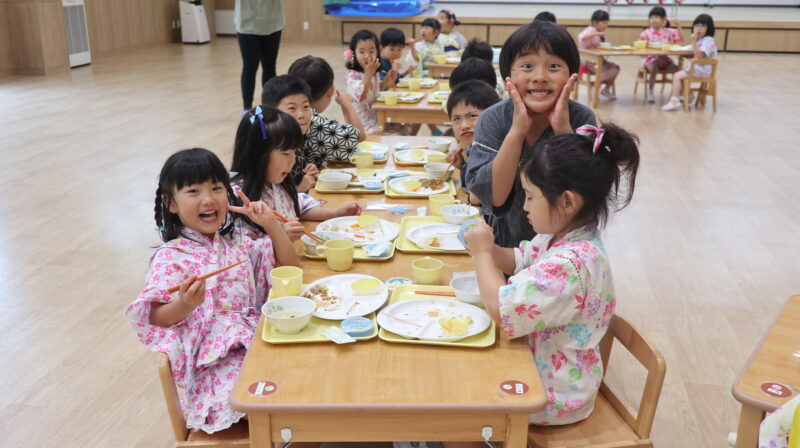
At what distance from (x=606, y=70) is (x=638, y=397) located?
627 cm

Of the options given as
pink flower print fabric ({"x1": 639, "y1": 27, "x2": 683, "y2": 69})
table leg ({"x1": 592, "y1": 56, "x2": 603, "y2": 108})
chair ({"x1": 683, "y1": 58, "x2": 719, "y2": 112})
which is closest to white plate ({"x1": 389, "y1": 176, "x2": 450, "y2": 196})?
table leg ({"x1": 592, "y1": 56, "x2": 603, "y2": 108})

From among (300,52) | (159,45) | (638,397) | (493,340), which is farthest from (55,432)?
(159,45)

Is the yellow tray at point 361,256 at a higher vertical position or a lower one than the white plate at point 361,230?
lower

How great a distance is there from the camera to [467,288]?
171cm

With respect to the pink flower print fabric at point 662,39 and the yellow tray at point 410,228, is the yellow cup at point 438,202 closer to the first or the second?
the yellow tray at point 410,228

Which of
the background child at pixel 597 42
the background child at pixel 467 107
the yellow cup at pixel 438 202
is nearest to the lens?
the yellow cup at pixel 438 202

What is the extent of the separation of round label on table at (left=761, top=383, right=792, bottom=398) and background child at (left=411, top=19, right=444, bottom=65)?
17.5 ft

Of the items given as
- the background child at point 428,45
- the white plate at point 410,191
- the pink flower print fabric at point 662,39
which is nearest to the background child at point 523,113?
the white plate at point 410,191

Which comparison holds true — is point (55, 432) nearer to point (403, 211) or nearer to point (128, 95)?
point (403, 211)

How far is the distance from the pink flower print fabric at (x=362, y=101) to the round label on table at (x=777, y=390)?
345cm

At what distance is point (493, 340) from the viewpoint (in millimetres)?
1476

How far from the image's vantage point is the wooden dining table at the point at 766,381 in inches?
51.8

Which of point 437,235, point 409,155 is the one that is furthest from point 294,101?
point 437,235

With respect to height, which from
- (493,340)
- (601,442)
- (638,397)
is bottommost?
(638,397)
